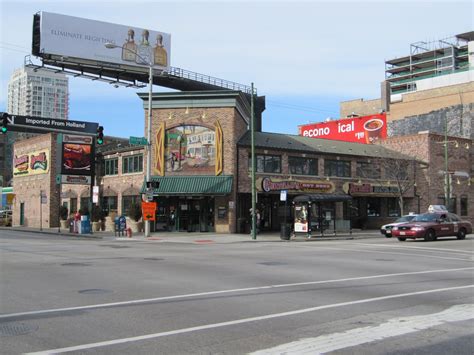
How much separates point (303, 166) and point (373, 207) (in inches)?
417

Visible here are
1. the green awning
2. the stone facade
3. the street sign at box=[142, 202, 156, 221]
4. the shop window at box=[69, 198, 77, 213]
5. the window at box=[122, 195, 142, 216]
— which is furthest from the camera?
the shop window at box=[69, 198, 77, 213]

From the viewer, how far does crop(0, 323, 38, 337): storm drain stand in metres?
7.11

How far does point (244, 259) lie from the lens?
17.8m

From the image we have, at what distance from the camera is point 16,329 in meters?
7.34

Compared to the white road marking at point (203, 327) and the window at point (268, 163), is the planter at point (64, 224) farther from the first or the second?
the white road marking at point (203, 327)

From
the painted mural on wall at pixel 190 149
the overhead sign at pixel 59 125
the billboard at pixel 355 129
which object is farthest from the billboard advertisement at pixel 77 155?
the billboard at pixel 355 129

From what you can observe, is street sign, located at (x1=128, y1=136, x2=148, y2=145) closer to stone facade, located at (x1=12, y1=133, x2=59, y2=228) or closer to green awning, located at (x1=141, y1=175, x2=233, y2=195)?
green awning, located at (x1=141, y1=175, x2=233, y2=195)

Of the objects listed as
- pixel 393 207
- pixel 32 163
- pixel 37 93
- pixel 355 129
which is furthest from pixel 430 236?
pixel 37 93

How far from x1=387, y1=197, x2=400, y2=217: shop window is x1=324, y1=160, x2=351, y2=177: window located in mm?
6630

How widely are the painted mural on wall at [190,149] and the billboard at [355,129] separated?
42.0m

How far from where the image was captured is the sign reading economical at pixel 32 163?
49.5 m

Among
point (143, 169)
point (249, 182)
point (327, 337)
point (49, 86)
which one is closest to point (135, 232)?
point (143, 169)

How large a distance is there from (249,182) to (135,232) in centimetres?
907

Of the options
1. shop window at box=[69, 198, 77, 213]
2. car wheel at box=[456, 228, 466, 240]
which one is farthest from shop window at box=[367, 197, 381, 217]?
shop window at box=[69, 198, 77, 213]
